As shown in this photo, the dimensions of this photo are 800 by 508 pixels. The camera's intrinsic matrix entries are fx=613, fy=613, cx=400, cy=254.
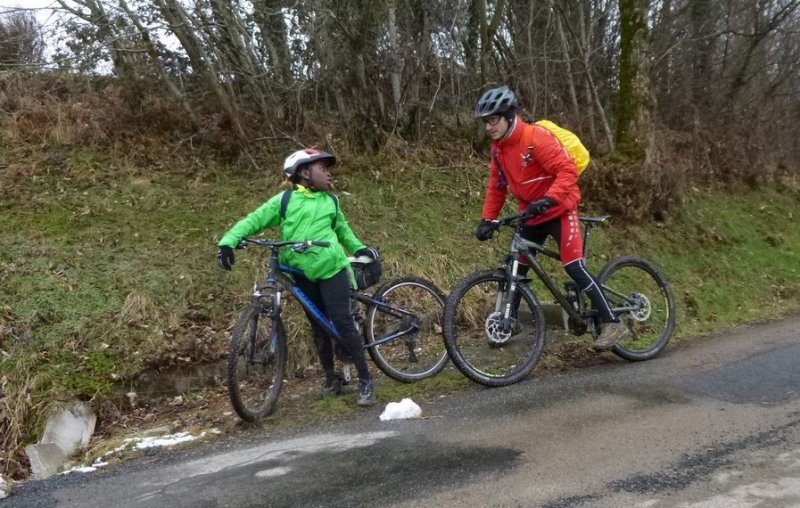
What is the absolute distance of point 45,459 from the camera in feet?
14.8

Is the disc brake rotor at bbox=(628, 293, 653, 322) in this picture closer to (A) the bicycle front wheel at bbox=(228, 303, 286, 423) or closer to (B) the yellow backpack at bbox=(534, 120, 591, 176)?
(B) the yellow backpack at bbox=(534, 120, 591, 176)

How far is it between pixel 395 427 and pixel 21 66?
910 centimetres

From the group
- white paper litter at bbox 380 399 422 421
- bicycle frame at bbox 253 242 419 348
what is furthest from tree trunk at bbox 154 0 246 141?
white paper litter at bbox 380 399 422 421

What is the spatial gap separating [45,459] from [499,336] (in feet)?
12.0

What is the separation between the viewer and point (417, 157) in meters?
10.2

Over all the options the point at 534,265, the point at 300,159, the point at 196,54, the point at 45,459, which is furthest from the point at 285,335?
the point at 196,54

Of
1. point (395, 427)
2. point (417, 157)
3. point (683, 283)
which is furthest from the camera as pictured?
point (417, 157)

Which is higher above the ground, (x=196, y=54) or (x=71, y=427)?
(x=196, y=54)

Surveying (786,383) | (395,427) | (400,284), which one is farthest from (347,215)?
(786,383)

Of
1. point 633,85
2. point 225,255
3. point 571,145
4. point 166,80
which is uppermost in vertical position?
point 166,80

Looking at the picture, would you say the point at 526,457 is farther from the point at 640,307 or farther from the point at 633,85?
the point at 633,85

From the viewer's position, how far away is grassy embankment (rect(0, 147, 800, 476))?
18.9 ft

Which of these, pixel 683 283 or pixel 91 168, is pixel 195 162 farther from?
pixel 683 283

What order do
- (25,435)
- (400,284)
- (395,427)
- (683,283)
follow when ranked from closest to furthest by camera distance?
(395,427) → (25,435) → (400,284) → (683,283)
